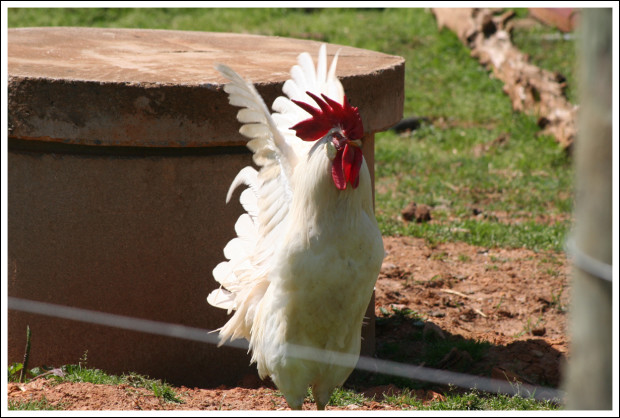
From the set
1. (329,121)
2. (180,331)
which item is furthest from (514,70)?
(329,121)

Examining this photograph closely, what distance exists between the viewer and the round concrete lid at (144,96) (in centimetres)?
377

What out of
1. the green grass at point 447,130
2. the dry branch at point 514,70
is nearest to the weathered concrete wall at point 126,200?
Answer: the green grass at point 447,130

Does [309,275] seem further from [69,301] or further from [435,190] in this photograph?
[435,190]

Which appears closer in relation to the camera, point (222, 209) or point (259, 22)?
point (222, 209)

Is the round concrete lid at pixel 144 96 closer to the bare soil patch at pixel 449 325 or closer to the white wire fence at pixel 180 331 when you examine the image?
the white wire fence at pixel 180 331

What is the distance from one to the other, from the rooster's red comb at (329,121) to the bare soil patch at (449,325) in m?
1.49

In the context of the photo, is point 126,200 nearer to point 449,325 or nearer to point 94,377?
point 94,377

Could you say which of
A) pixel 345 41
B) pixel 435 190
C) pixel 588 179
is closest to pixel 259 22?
pixel 345 41

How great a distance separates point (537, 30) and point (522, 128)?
3736mm

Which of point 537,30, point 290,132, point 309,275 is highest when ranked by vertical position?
point 537,30

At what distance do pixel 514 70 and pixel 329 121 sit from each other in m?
6.95

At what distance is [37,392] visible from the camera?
3783 mm

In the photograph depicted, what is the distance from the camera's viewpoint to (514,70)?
31.4 feet

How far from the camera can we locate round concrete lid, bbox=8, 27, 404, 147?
12.4 feet
